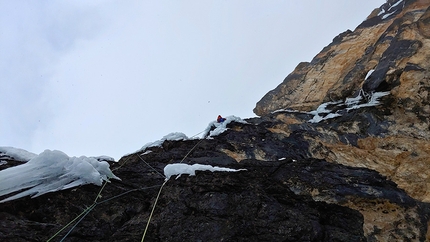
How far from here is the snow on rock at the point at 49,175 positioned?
18.6ft

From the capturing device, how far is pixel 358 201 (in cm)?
690

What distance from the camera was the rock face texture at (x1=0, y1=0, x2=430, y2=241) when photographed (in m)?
5.53

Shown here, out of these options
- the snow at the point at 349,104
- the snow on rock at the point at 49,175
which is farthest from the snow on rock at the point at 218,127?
the snow on rock at the point at 49,175

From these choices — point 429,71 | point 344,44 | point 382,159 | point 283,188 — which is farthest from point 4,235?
point 344,44

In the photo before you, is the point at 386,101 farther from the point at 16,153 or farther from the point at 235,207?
the point at 16,153

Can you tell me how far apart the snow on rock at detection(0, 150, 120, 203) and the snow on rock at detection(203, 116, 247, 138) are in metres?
4.92

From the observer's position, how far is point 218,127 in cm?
1145

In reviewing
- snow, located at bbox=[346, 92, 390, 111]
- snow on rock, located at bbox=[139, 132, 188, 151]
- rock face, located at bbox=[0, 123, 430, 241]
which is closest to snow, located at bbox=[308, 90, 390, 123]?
snow, located at bbox=[346, 92, 390, 111]

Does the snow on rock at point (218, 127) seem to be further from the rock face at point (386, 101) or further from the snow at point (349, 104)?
the snow at point (349, 104)

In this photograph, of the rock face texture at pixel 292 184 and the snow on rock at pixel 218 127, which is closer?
the rock face texture at pixel 292 184

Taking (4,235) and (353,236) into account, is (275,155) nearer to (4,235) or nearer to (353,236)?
(353,236)

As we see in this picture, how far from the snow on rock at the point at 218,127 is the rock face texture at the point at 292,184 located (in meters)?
0.29

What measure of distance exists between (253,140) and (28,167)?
6.69 meters

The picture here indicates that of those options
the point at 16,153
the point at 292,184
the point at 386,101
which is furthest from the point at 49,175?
the point at 386,101
